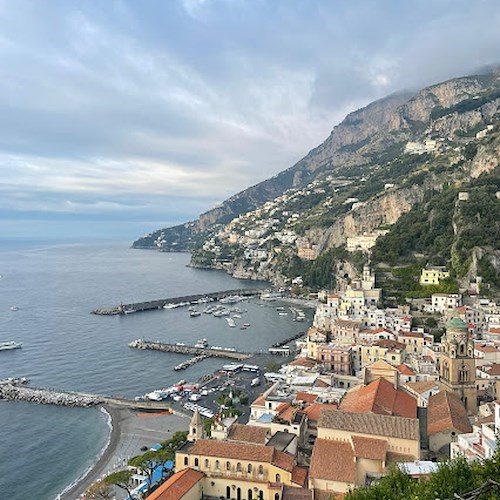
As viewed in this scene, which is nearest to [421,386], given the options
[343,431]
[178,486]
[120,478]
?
[343,431]

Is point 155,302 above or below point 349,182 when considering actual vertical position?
below

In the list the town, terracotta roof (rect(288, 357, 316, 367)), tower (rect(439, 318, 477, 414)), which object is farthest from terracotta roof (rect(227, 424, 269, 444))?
terracotta roof (rect(288, 357, 316, 367))

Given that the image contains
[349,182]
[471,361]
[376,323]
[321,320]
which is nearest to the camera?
[471,361]

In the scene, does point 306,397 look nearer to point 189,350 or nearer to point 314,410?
point 314,410

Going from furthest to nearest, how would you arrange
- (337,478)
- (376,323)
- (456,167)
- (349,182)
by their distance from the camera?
(349,182) < (456,167) < (376,323) < (337,478)

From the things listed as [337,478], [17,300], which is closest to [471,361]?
[337,478]

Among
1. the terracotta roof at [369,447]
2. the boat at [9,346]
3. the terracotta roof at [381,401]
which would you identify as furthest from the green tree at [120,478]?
the boat at [9,346]

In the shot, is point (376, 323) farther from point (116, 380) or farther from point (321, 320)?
point (116, 380)

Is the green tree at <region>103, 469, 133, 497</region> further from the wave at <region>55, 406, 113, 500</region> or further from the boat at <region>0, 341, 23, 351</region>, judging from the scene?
the boat at <region>0, 341, 23, 351</region>
